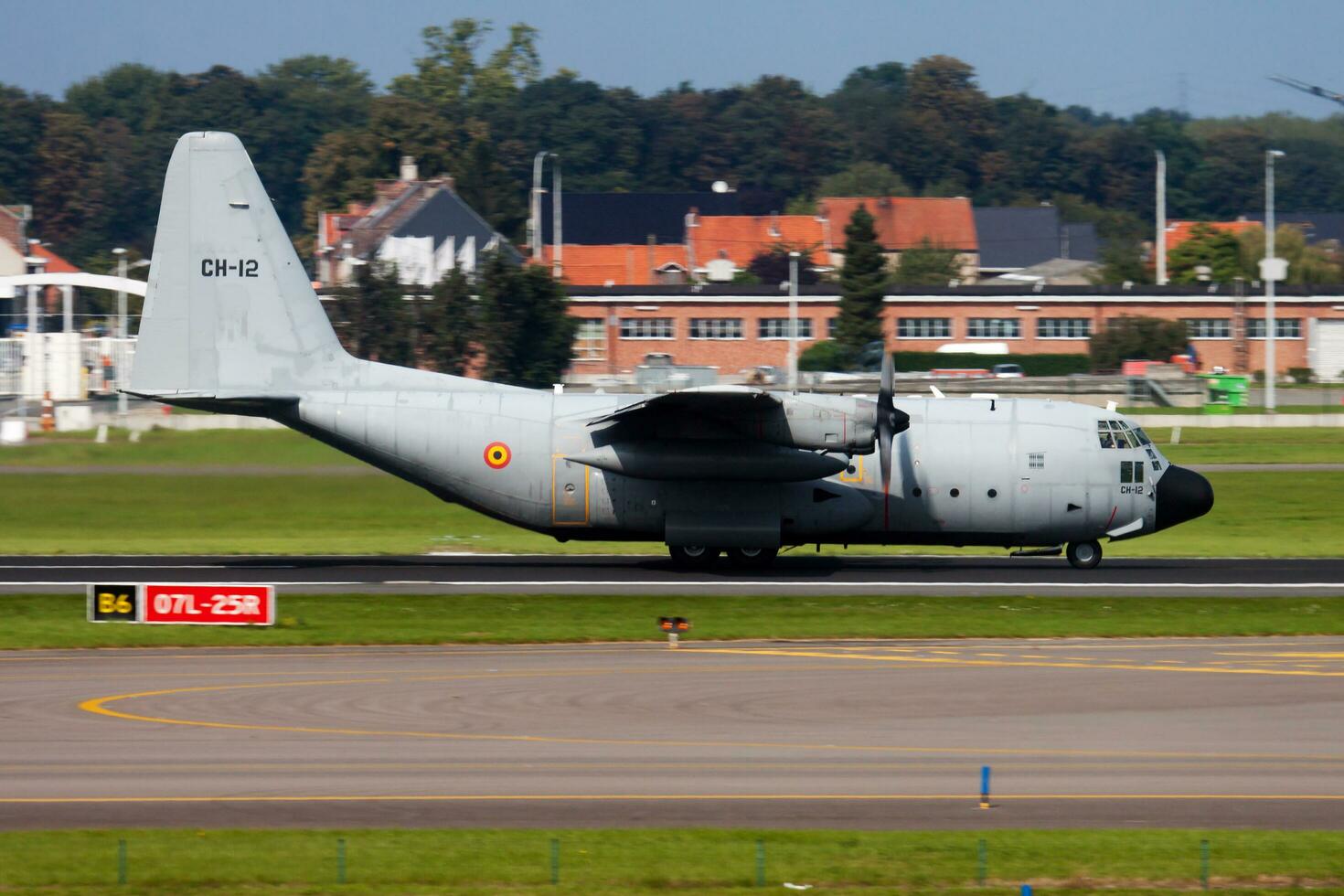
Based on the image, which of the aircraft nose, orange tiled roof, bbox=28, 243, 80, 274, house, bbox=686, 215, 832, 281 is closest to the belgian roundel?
the aircraft nose

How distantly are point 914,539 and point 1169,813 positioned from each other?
1673cm

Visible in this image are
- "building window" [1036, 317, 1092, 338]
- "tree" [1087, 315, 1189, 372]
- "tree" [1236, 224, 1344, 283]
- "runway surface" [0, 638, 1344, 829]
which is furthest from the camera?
"tree" [1236, 224, 1344, 283]

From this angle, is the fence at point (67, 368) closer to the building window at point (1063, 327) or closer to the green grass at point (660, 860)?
the green grass at point (660, 860)

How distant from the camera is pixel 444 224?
102 m

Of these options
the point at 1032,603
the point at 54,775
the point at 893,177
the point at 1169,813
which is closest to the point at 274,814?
the point at 54,775

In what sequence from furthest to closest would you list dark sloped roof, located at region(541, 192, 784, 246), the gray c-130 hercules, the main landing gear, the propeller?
1. dark sloped roof, located at region(541, 192, 784, 246)
2. the main landing gear
3. the gray c-130 hercules
4. the propeller

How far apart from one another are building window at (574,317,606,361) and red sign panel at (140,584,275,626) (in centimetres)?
6437

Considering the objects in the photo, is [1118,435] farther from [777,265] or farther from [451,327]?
[777,265]

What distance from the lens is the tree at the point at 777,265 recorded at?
115625mm

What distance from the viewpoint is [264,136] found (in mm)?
194375

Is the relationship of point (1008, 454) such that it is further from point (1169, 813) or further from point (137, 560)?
point (137, 560)

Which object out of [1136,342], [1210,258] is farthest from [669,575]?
[1210,258]

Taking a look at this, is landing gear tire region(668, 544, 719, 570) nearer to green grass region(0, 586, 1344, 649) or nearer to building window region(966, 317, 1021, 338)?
green grass region(0, 586, 1344, 649)

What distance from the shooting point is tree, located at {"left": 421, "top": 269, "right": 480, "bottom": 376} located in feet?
225
